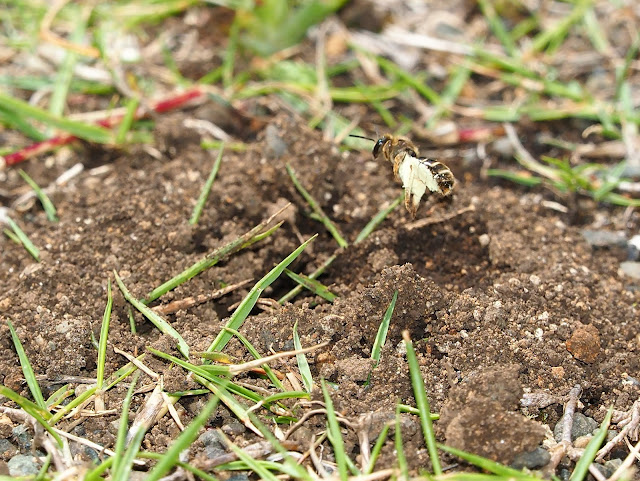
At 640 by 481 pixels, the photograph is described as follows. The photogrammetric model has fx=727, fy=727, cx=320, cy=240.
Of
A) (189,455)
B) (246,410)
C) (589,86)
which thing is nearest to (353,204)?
(246,410)

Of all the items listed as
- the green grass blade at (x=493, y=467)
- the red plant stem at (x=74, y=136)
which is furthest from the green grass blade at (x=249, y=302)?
the red plant stem at (x=74, y=136)

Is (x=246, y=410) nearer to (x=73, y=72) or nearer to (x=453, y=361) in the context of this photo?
(x=453, y=361)

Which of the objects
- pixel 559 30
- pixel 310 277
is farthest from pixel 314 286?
pixel 559 30

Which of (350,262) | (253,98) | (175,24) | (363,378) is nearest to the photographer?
(363,378)

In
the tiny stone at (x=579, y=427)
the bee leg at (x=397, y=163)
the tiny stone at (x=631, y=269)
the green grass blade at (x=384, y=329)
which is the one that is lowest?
the tiny stone at (x=579, y=427)

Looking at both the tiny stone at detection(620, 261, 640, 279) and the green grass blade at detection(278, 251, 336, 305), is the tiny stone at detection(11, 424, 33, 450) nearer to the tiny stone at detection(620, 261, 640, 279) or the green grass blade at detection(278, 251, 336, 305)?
the green grass blade at detection(278, 251, 336, 305)

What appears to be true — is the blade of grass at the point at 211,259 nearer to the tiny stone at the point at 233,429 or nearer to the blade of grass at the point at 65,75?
the tiny stone at the point at 233,429
